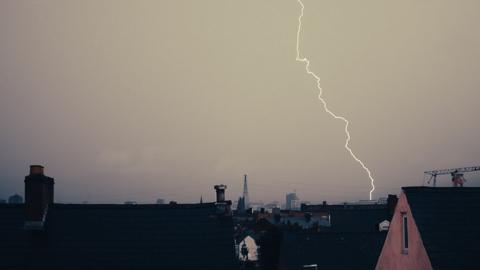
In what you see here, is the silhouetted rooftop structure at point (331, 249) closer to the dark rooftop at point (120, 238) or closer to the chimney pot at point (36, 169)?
the dark rooftop at point (120, 238)

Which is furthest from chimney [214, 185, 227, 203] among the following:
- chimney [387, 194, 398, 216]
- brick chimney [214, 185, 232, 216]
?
chimney [387, 194, 398, 216]

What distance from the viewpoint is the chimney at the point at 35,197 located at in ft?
78.2

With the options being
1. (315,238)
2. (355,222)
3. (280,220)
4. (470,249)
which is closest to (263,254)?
(355,222)

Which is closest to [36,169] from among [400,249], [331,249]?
[400,249]

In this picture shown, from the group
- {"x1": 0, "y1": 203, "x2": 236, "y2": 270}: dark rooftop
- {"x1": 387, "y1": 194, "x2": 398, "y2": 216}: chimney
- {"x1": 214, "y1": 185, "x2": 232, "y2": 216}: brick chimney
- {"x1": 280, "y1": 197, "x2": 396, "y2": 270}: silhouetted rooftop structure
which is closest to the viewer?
{"x1": 0, "y1": 203, "x2": 236, "y2": 270}: dark rooftop

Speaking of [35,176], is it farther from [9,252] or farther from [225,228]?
[225,228]

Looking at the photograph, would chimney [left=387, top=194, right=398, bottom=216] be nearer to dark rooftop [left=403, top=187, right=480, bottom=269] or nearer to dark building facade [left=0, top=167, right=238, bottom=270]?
dark rooftop [left=403, top=187, right=480, bottom=269]

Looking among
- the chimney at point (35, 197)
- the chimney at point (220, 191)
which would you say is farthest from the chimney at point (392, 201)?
the chimney at point (35, 197)

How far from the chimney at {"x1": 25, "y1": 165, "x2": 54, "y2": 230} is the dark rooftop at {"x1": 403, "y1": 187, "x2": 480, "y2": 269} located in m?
15.8

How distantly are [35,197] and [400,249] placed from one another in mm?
16054

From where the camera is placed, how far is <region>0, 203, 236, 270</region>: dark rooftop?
930 inches

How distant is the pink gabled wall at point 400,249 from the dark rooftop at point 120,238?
6.90m

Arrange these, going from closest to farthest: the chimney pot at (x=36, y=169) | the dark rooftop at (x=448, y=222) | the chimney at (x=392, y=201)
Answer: the dark rooftop at (x=448, y=222) → the chimney pot at (x=36, y=169) → the chimney at (x=392, y=201)

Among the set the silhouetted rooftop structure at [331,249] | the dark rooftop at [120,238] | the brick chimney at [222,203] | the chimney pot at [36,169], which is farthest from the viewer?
the silhouetted rooftop structure at [331,249]
